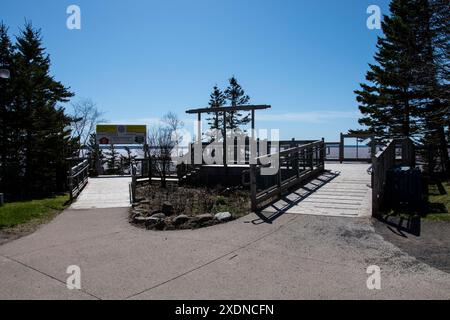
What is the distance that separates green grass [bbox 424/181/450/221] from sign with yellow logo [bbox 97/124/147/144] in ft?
66.1

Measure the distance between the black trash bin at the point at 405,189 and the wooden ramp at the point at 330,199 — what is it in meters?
0.58

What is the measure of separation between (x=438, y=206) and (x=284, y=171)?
4.65 metres

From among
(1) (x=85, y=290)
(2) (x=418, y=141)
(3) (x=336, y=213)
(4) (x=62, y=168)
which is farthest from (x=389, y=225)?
(2) (x=418, y=141)

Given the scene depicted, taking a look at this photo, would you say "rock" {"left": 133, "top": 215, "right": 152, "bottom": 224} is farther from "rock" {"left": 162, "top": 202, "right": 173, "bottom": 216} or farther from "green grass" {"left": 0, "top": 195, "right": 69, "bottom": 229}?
"green grass" {"left": 0, "top": 195, "right": 69, "bottom": 229}

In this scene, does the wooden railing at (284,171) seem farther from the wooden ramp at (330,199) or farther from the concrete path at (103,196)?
the concrete path at (103,196)

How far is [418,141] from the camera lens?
69.9 ft

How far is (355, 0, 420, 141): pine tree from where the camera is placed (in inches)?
788

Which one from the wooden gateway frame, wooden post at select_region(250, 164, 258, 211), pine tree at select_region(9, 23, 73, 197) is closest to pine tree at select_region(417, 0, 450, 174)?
the wooden gateway frame

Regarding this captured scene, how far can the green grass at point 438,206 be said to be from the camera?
24.6 ft

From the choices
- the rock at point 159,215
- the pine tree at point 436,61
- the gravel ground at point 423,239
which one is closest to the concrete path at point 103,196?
the rock at point 159,215

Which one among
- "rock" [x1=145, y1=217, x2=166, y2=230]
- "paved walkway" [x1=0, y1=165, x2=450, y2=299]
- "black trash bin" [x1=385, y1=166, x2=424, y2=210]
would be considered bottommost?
"paved walkway" [x1=0, y1=165, x2=450, y2=299]

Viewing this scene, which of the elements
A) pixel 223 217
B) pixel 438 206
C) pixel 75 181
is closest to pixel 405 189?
pixel 438 206
